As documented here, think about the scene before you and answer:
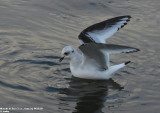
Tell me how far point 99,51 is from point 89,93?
100 cm

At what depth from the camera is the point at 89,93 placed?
8.99 meters

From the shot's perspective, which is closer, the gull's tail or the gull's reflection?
the gull's reflection

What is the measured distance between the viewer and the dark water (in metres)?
8.44

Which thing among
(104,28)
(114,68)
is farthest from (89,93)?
(104,28)

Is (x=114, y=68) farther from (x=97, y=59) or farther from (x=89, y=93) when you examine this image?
(x=89, y=93)

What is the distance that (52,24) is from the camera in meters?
12.8

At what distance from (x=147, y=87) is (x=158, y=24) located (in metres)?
4.44

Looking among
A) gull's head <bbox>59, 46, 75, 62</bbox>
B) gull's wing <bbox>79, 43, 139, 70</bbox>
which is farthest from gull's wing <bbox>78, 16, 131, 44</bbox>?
gull's head <bbox>59, 46, 75, 62</bbox>

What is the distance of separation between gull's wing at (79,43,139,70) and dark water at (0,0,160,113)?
1.49 ft

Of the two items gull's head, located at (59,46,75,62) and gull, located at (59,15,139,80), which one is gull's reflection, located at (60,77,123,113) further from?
gull's head, located at (59,46,75,62)

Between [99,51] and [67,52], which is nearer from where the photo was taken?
[99,51]

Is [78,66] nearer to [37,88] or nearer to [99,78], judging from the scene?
[99,78]

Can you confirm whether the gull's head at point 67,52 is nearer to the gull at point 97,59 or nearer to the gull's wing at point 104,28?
the gull at point 97,59

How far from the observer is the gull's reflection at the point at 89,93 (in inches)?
325
